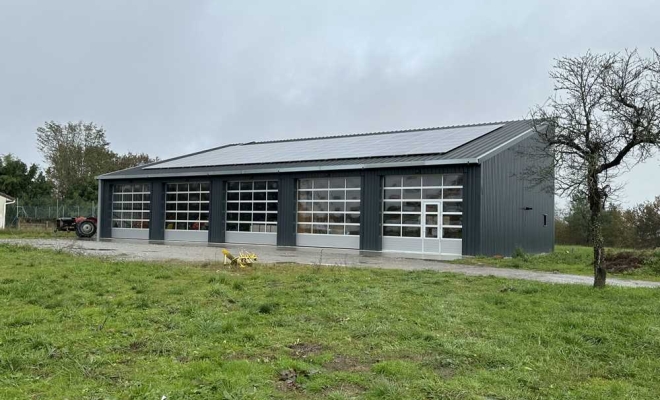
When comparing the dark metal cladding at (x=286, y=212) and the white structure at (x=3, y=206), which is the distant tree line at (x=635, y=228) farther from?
the white structure at (x=3, y=206)

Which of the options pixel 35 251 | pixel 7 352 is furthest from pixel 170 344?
pixel 35 251

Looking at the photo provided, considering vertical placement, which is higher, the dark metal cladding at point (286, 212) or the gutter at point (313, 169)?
the gutter at point (313, 169)

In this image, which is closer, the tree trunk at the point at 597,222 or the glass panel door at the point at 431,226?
the tree trunk at the point at 597,222

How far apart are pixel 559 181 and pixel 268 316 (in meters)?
6.47

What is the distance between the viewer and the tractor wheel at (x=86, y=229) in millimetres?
31047

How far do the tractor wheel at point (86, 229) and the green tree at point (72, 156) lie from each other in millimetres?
25603

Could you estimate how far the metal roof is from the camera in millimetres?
20094

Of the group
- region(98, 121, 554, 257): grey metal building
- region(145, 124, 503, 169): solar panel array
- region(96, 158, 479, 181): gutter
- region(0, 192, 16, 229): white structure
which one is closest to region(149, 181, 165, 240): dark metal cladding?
region(98, 121, 554, 257): grey metal building

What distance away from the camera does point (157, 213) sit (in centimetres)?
2958

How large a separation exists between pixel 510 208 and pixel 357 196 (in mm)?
6354

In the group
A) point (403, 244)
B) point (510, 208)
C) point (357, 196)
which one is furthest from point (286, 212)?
point (510, 208)

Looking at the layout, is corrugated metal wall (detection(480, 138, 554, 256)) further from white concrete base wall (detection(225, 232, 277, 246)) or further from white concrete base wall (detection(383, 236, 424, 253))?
A: white concrete base wall (detection(225, 232, 277, 246))

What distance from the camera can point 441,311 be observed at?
24.3ft

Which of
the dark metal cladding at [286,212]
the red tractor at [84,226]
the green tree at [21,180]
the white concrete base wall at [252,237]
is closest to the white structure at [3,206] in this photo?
the green tree at [21,180]
